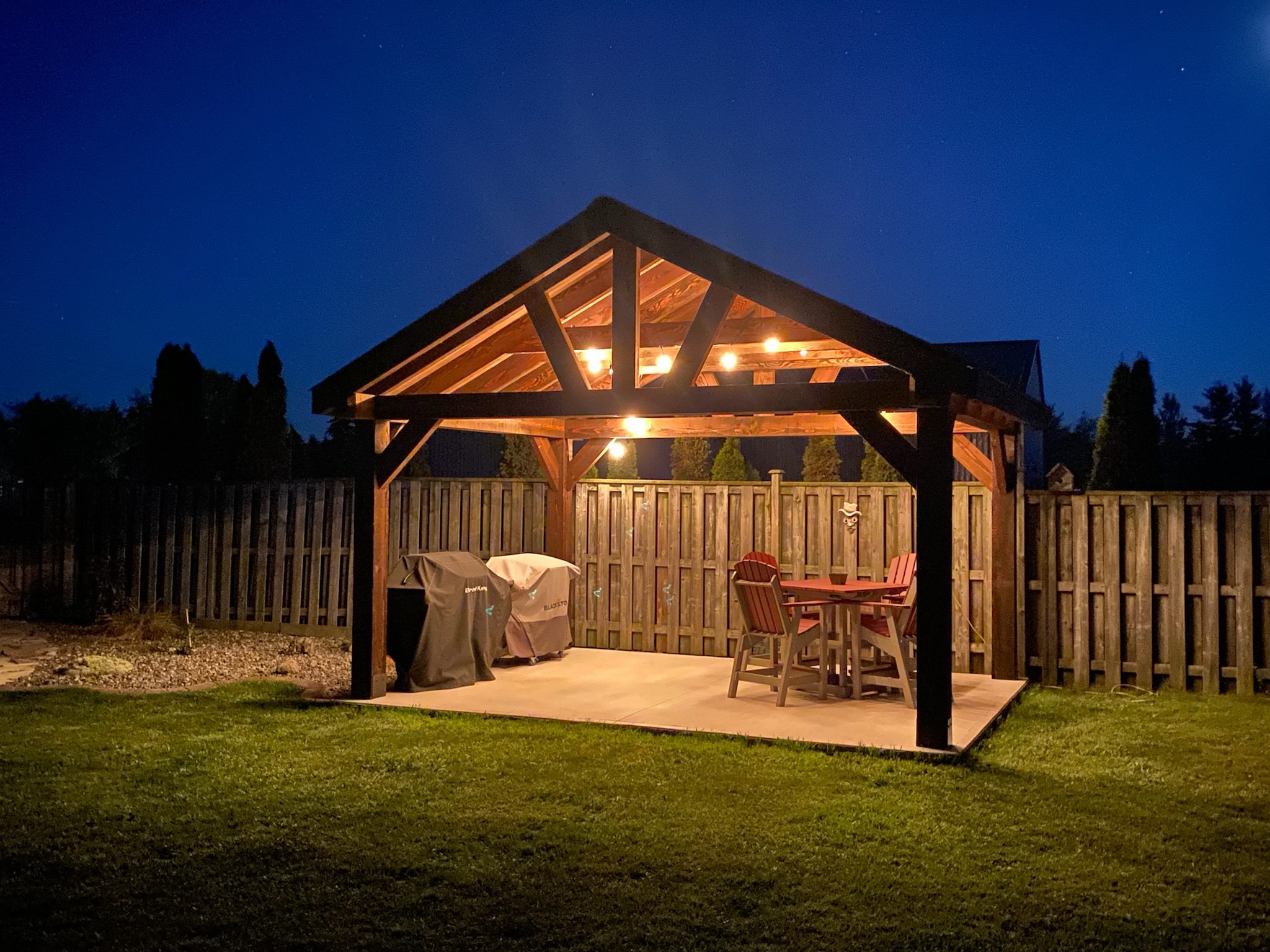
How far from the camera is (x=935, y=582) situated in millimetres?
6566

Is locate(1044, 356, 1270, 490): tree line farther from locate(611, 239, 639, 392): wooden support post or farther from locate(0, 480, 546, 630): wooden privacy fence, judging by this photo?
locate(0, 480, 546, 630): wooden privacy fence

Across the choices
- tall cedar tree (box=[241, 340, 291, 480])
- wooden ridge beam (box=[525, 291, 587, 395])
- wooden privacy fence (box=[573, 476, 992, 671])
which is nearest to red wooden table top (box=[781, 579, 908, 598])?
wooden privacy fence (box=[573, 476, 992, 671])

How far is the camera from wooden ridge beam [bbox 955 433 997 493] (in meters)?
9.28

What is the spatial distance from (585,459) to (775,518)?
217 cm

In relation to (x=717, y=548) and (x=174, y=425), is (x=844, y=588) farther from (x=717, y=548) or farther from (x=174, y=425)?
(x=174, y=425)

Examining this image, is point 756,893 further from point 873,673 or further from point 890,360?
point 873,673

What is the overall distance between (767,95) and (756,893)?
67.3 ft

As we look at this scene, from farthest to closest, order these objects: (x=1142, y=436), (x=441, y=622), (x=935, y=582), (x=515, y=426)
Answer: (x=1142, y=436) → (x=515, y=426) → (x=441, y=622) → (x=935, y=582)

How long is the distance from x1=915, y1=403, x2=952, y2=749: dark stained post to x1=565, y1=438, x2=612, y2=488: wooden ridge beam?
16.8 ft

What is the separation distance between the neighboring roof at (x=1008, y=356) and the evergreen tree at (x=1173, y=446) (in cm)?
788

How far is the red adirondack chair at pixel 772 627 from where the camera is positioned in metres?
7.96

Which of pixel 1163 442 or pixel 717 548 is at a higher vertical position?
pixel 1163 442

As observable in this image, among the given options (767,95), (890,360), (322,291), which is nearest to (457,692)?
(890,360)

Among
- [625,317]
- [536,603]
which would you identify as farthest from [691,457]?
[625,317]
